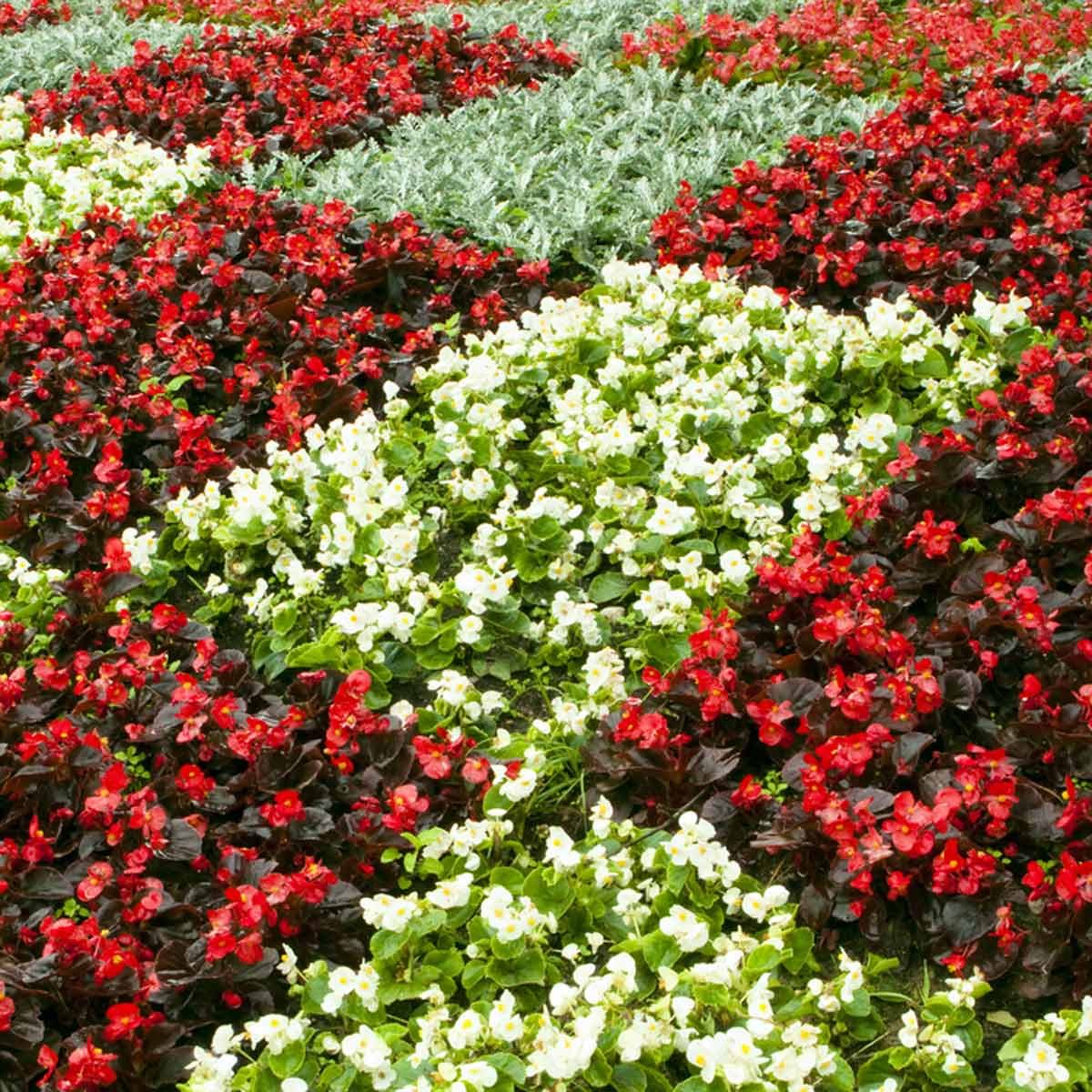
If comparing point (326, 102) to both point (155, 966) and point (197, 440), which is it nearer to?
point (197, 440)

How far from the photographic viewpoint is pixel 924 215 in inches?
234

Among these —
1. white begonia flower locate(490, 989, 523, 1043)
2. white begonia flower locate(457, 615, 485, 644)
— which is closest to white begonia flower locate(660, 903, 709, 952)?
white begonia flower locate(490, 989, 523, 1043)

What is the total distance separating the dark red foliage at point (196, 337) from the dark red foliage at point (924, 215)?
3.50ft

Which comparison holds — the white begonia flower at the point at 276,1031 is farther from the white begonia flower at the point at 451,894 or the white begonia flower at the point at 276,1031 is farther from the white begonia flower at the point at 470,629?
→ the white begonia flower at the point at 470,629

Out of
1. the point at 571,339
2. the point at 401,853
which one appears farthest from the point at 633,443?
the point at 401,853

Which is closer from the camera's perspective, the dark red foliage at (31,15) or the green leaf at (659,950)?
the green leaf at (659,950)

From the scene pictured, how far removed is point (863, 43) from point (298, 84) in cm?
351

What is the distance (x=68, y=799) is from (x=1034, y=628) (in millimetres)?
2573

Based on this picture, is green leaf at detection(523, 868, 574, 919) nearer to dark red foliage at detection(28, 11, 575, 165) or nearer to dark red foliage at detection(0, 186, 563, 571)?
dark red foliage at detection(0, 186, 563, 571)

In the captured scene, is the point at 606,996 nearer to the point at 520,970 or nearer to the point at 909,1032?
the point at 520,970

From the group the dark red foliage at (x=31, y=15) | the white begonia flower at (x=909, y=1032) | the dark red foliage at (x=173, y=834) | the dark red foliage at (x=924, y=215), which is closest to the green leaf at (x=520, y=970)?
the dark red foliage at (x=173, y=834)

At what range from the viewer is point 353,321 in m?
5.46

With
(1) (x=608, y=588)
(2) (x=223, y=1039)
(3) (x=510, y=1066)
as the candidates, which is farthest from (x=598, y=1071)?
(1) (x=608, y=588)

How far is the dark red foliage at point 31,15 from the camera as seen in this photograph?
1037cm
